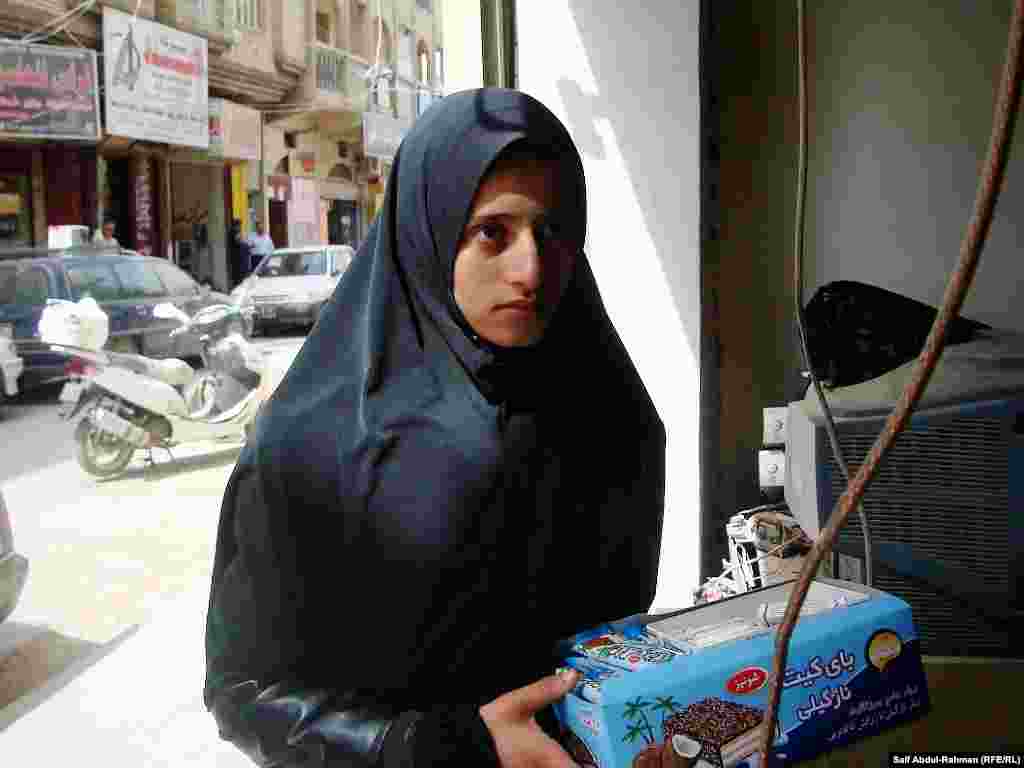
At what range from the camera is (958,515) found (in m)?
2.05

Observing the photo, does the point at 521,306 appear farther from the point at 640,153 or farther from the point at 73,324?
the point at 73,324

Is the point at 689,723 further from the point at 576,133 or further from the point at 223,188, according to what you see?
the point at 223,188

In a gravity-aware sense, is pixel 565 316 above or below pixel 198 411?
above

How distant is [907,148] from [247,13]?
12967 mm

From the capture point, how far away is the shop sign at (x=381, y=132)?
17.1m

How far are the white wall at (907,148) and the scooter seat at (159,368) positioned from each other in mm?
4051

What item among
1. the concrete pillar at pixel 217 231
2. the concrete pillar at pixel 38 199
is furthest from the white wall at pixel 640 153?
Result: the concrete pillar at pixel 217 231

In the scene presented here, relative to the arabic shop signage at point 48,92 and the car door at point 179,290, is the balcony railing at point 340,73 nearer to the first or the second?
the arabic shop signage at point 48,92

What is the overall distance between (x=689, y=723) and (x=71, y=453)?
640cm

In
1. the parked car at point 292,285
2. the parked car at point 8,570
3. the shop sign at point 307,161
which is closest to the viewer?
the parked car at point 8,570

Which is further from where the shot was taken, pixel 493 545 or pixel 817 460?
pixel 817 460

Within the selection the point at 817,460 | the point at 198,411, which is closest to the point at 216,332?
the point at 198,411

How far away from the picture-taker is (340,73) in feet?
55.8

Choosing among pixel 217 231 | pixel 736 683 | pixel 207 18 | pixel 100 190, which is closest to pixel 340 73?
pixel 217 231
